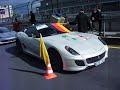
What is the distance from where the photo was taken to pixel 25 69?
7.56 m

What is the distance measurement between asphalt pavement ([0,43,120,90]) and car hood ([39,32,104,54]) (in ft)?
1.88

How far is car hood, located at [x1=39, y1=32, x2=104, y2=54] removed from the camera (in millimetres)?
6717

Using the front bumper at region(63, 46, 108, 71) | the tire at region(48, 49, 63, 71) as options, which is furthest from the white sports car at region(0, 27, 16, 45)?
the front bumper at region(63, 46, 108, 71)

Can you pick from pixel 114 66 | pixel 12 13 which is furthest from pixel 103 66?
pixel 12 13

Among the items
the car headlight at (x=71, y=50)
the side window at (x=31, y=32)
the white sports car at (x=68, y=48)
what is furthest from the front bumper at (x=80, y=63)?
the side window at (x=31, y=32)

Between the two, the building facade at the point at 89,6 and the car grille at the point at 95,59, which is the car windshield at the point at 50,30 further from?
the building facade at the point at 89,6

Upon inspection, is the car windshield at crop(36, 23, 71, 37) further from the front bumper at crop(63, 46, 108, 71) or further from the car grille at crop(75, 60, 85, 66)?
the car grille at crop(75, 60, 85, 66)

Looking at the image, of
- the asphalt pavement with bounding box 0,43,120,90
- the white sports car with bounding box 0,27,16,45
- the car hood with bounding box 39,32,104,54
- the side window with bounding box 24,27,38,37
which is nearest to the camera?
the asphalt pavement with bounding box 0,43,120,90

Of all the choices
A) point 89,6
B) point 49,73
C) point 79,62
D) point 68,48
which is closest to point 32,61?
point 49,73

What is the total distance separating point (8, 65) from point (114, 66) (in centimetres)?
334

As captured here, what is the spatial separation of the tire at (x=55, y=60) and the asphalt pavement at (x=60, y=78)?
22 cm

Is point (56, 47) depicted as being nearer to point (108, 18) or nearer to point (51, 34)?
point (51, 34)

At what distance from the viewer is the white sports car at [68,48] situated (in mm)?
6449

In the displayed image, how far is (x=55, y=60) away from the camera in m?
6.99
